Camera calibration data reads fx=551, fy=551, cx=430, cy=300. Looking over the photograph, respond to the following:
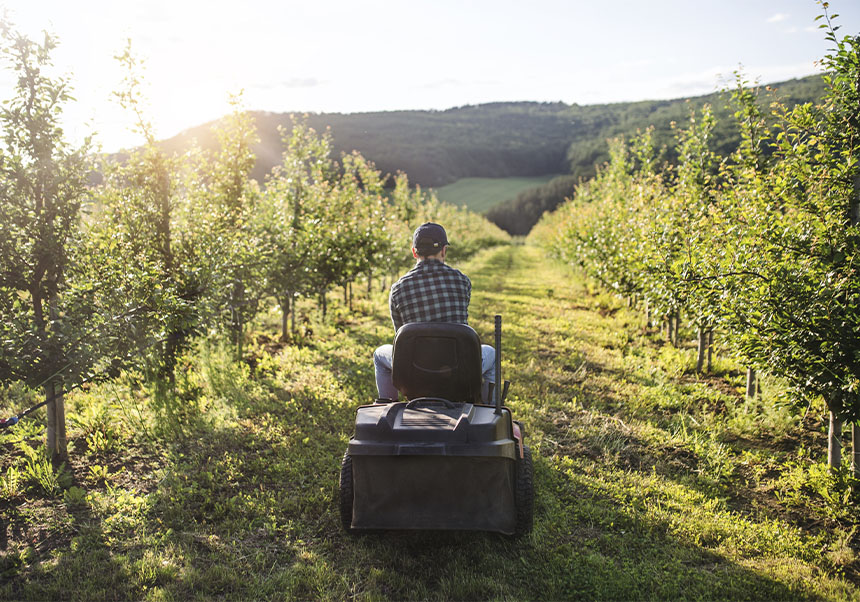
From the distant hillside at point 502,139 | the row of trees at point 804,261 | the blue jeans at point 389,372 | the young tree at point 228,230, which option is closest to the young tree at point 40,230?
the young tree at point 228,230

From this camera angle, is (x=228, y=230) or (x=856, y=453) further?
(x=228, y=230)

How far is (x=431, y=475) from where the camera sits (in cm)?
327

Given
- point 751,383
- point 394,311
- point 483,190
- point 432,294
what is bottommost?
point 751,383

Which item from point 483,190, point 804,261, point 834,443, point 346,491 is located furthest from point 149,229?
point 483,190

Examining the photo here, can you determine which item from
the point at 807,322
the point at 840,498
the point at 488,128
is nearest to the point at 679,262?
the point at 807,322

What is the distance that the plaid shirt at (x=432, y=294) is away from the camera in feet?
13.2

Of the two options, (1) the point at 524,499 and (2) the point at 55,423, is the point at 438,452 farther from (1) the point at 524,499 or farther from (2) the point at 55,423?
(2) the point at 55,423

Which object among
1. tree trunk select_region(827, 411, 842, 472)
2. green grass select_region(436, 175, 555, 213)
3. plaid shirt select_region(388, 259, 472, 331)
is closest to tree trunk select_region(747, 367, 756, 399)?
tree trunk select_region(827, 411, 842, 472)

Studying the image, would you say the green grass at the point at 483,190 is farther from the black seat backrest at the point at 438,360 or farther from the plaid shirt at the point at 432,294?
the black seat backrest at the point at 438,360

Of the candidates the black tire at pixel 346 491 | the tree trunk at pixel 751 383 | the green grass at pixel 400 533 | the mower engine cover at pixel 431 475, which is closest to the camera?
the mower engine cover at pixel 431 475

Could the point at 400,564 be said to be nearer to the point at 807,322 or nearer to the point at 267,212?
the point at 807,322

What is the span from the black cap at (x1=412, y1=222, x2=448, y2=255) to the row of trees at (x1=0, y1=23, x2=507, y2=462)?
8.69 feet

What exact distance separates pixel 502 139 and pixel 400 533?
5030 inches

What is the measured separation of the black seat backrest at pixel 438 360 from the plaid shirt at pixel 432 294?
1.43 ft
